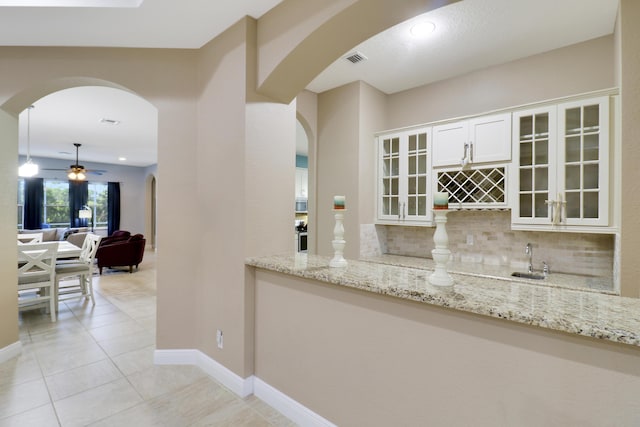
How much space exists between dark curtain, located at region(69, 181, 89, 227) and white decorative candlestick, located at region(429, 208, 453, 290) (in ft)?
32.9

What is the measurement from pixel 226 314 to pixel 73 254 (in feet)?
10.0

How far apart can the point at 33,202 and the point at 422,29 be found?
9.85 meters

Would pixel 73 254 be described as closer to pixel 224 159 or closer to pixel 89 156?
pixel 224 159

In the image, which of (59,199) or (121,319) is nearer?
(121,319)

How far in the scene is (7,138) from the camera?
100.0 inches

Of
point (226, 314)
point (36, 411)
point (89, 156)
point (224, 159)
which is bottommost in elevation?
point (36, 411)

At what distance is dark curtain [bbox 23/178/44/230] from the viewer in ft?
25.4

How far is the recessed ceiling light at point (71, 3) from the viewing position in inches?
76.2

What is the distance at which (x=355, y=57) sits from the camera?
2.88m

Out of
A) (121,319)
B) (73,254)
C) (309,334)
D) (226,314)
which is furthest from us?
(73,254)

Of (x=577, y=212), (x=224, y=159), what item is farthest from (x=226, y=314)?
(x=577, y=212)

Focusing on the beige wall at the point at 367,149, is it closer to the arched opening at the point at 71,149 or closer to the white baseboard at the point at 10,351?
the arched opening at the point at 71,149

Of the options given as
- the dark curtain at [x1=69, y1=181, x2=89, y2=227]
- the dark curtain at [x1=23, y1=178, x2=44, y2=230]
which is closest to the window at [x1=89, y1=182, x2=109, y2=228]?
the dark curtain at [x1=69, y1=181, x2=89, y2=227]

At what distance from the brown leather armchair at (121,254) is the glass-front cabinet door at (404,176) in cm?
520
